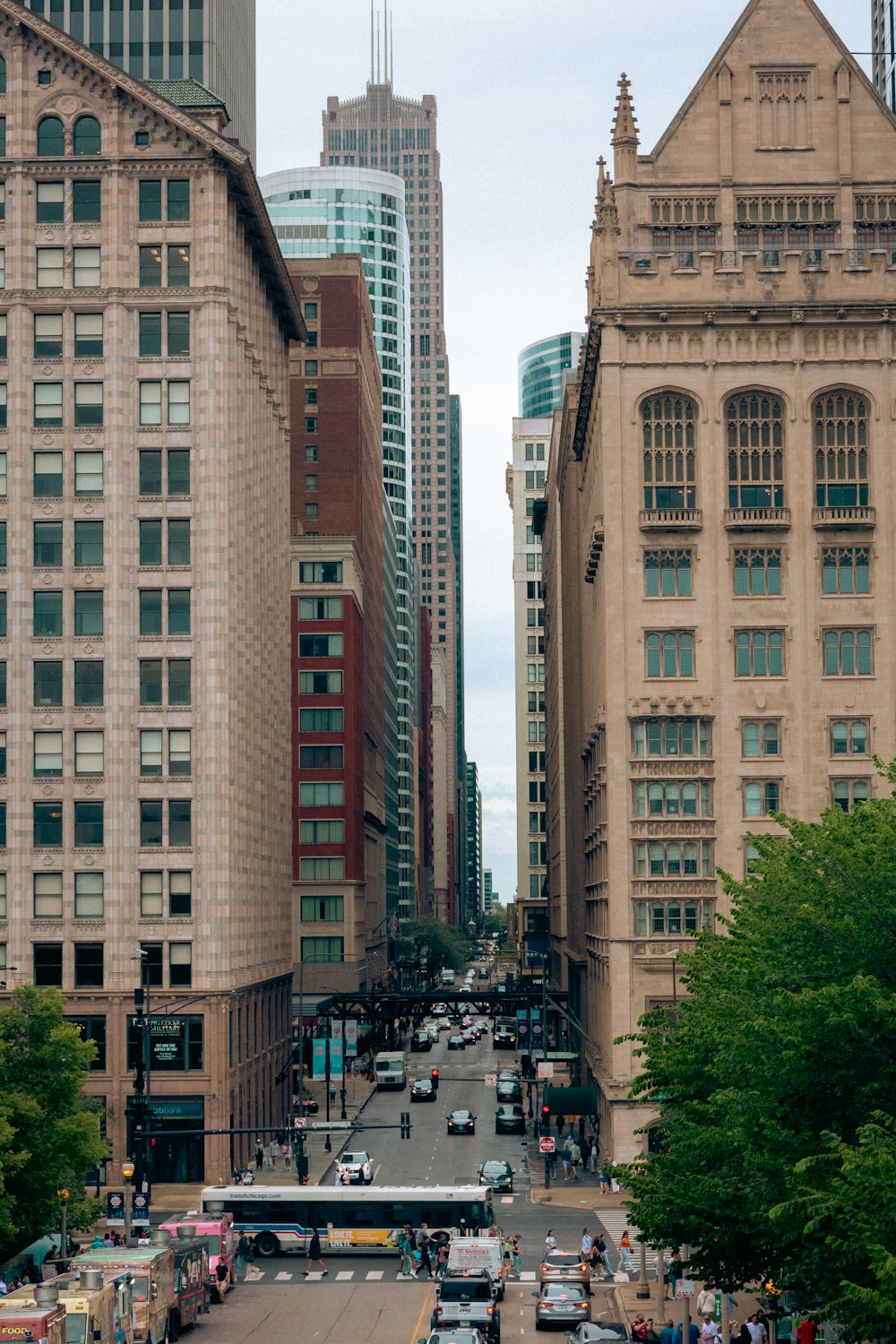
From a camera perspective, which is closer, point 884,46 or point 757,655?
point 757,655

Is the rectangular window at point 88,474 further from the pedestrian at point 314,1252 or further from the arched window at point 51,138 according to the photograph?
the pedestrian at point 314,1252

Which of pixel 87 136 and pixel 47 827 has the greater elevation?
pixel 87 136

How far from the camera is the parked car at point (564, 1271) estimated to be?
57312mm

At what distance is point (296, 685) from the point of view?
485ft

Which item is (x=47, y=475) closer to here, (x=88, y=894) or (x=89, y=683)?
(x=89, y=683)

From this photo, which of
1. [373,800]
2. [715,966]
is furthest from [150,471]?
[373,800]

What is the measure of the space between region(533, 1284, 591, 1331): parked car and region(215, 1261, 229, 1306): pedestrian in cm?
1144

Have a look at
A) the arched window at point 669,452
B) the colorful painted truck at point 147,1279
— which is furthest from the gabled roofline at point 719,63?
the colorful painted truck at point 147,1279

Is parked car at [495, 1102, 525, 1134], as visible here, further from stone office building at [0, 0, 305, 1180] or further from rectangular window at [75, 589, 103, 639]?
rectangular window at [75, 589, 103, 639]

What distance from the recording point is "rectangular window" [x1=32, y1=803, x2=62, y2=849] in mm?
89750

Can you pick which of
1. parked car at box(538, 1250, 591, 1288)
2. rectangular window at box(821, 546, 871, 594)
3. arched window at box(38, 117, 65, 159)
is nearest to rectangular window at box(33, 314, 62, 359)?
arched window at box(38, 117, 65, 159)

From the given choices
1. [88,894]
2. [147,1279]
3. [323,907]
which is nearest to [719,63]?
[88,894]

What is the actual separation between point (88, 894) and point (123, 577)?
48.5 ft

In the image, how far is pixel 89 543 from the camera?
9119cm
